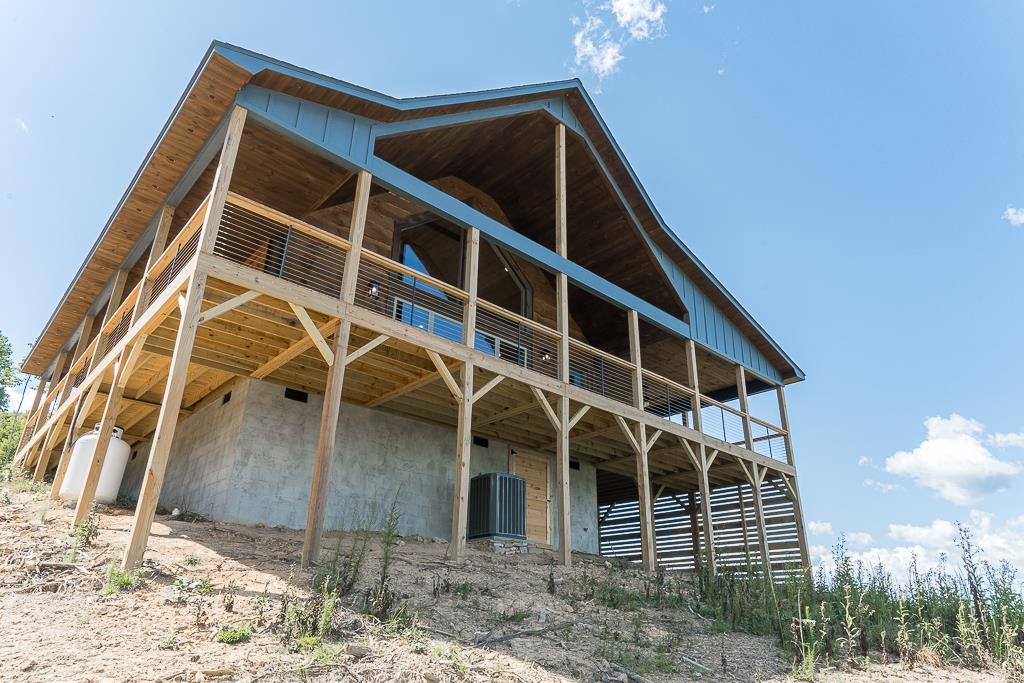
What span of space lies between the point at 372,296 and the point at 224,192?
421 cm

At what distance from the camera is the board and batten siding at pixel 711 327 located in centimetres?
1705

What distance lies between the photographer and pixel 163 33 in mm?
12547

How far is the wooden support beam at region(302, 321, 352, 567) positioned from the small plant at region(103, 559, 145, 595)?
1.88 metres

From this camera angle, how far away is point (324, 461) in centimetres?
856

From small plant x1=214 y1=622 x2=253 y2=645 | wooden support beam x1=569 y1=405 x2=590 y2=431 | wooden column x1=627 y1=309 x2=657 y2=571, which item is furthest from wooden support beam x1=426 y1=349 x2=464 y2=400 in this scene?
small plant x1=214 y1=622 x2=253 y2=645

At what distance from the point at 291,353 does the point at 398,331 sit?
5.94 feet

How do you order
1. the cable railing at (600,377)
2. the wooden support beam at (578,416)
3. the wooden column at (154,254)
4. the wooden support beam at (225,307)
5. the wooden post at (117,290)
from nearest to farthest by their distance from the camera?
1. the wooden support beam at (225,307)
2. the wooden column at (154,254)
3. the wooden support beam at (578,416)
4. the wooden post at (117,290)
5. the cable railing at (600,377)

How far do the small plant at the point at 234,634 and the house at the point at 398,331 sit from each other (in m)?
2.08

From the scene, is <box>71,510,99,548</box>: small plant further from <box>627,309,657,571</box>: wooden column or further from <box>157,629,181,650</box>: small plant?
<box>627,309,657,571</box>: wooden column

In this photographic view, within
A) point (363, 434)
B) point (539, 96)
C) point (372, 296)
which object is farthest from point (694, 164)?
point (363, 434)

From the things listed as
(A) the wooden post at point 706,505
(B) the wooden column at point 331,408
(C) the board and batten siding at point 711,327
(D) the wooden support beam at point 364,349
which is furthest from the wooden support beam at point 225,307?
(A) the wooden post at point 706,505

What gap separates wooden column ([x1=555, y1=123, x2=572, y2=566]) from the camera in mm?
11797

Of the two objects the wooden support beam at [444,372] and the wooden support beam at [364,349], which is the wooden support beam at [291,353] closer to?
the wooden support beam at [364,349]

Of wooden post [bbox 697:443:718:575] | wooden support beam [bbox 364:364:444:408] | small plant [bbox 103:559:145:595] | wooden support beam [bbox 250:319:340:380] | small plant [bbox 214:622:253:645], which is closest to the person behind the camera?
small plant [bbox 214:622:253:645]
